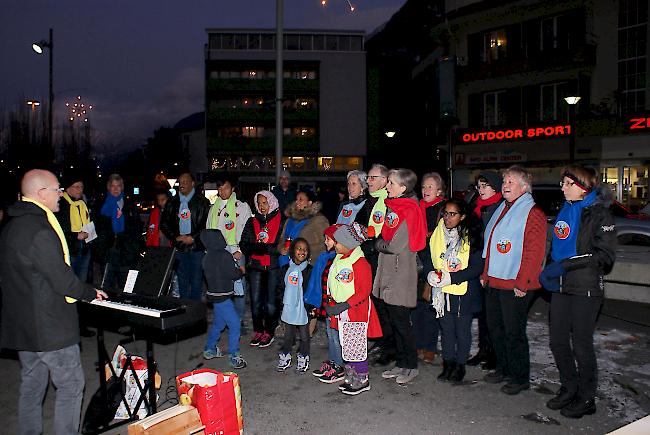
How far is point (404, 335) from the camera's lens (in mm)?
5773

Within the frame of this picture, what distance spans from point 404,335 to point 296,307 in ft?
4.14

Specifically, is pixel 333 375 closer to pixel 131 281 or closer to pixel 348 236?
pixel 348 236

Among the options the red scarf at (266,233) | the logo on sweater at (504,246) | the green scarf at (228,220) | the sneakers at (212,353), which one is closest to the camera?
the logo on sweater at (504,246)

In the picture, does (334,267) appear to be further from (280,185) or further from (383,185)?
(280,185)

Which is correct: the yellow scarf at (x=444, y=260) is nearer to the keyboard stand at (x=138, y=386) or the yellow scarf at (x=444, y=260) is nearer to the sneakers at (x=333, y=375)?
the sneakers at (x=333, y=375)

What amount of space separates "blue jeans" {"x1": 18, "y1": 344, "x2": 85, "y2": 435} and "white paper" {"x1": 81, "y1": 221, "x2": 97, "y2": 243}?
426 centimetres

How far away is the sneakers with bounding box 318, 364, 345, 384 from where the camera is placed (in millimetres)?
5680

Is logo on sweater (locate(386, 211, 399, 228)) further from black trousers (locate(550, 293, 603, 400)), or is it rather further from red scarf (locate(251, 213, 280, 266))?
red scarf (locate(251, 213, 280, 266))

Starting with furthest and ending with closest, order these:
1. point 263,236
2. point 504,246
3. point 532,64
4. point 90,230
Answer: point 532,64, point 90,230, point 263,236, point 504,246

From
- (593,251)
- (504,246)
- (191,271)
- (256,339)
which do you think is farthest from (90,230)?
(593,251)

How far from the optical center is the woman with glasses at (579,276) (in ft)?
15.0

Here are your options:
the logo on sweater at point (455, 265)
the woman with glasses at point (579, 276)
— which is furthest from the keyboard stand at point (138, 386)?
the woman with glasses at point (579, 276)

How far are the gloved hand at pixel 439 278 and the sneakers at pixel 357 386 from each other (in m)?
1.19

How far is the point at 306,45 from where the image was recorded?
53.1 m
